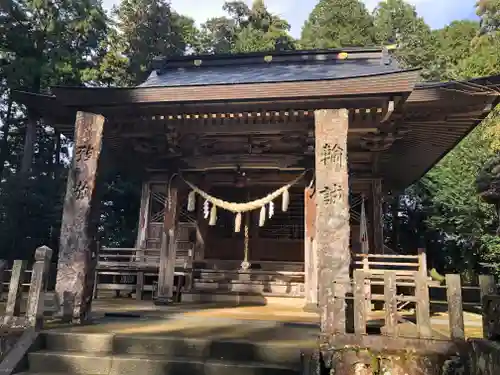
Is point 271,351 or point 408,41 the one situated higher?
point 408,41

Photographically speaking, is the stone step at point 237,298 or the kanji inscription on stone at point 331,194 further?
the stone step at point 237,298

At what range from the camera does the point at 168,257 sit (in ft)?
32.2

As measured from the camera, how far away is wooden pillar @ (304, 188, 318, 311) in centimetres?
920

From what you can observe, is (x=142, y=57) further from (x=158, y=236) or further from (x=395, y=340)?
(x=395, y=340)

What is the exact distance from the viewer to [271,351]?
4.80 meters

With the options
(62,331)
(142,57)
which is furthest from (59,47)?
Answer: (62,331)

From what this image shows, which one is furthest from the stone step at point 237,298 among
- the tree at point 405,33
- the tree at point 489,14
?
the tree at point 405,33

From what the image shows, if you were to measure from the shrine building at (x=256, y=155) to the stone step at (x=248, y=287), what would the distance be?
0.03 meters

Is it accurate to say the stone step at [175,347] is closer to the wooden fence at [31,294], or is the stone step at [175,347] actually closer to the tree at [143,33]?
the wooden fence at [31,294]

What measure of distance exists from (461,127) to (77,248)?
769 cm

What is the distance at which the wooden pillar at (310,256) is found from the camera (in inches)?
362

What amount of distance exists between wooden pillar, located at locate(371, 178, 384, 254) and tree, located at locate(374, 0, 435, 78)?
1796cm

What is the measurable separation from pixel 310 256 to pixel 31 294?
6006 millimetres

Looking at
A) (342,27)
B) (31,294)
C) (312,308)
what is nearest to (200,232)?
(312,308)
